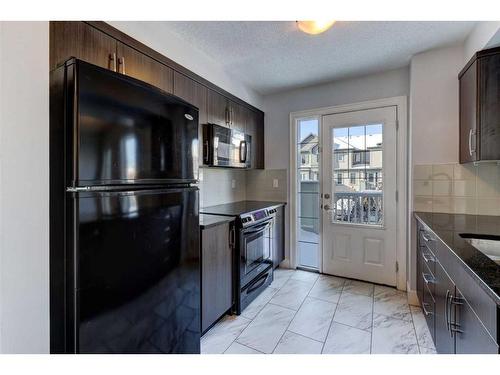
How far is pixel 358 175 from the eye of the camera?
115 inches

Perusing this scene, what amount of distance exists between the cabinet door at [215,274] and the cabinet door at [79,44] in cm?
126

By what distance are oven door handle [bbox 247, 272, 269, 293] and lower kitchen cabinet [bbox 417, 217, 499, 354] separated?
1.41m

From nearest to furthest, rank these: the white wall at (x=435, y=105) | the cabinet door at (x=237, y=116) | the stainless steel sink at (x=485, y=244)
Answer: the stainless steel sink at (x=485, y=244) → the white wall at (x=435, y=105) → the cabinet door at (x=237, y=116)

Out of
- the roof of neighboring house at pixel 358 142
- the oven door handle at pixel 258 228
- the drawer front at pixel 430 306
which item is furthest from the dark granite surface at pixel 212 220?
the roof of neighboring house at pixel 358 142

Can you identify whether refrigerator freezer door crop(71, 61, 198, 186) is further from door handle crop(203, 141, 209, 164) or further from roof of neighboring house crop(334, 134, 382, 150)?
roof of neighboring house crop(334, 134, 382, 150)

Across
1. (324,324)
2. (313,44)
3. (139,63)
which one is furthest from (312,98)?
(324,324)

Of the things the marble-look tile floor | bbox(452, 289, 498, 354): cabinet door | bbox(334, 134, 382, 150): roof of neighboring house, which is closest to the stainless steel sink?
bbox(452, 289, 498, 354): cabinet door

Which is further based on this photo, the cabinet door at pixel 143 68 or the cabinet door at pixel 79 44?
the cabinet door at pixel 143 68

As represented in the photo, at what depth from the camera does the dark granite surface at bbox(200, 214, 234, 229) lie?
6.12 feet

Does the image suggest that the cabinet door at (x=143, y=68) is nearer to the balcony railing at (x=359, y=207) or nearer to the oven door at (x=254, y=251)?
the oven door at (x=254, y=251)

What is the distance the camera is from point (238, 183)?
3.46 metres

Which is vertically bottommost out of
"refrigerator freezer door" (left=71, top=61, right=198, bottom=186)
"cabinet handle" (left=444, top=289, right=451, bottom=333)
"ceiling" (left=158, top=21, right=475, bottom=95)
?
"cabinet handle" (left=444, top=289, right=451, bottom=333)

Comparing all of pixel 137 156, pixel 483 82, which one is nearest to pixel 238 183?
pixel 137 156

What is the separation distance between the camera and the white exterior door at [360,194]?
2.78m
